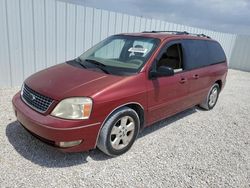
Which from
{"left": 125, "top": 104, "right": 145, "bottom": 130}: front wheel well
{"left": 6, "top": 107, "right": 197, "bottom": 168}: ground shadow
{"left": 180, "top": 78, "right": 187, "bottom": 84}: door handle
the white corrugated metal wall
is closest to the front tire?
{"left": 125, "top": 104, "right": 145, "bottom": 130}: front wheel well

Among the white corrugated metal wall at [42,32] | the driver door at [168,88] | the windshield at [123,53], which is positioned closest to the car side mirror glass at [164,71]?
the driver door at [168,88]

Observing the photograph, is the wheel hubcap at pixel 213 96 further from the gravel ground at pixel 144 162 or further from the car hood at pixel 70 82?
→ the car hood at pixel 70 82

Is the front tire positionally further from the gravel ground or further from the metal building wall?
the metal building wall

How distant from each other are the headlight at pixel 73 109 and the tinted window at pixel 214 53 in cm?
344

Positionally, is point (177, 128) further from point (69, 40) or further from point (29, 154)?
point (69, 40)

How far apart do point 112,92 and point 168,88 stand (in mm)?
1186

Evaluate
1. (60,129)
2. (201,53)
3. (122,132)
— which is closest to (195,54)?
(201,53)

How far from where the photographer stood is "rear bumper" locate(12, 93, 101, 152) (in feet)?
8.12

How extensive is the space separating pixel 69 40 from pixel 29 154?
13.1ft

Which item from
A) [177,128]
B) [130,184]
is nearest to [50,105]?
[130,184]

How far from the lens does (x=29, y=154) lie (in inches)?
114

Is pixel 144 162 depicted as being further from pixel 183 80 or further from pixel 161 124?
pixel 183 80

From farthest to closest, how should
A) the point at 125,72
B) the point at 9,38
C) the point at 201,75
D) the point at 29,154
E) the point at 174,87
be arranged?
the point at 9,38 < the point at 201,75 < the point at 174,87 < the point at 125,72 < the point at 29,154

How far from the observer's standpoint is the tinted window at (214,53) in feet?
16.1
